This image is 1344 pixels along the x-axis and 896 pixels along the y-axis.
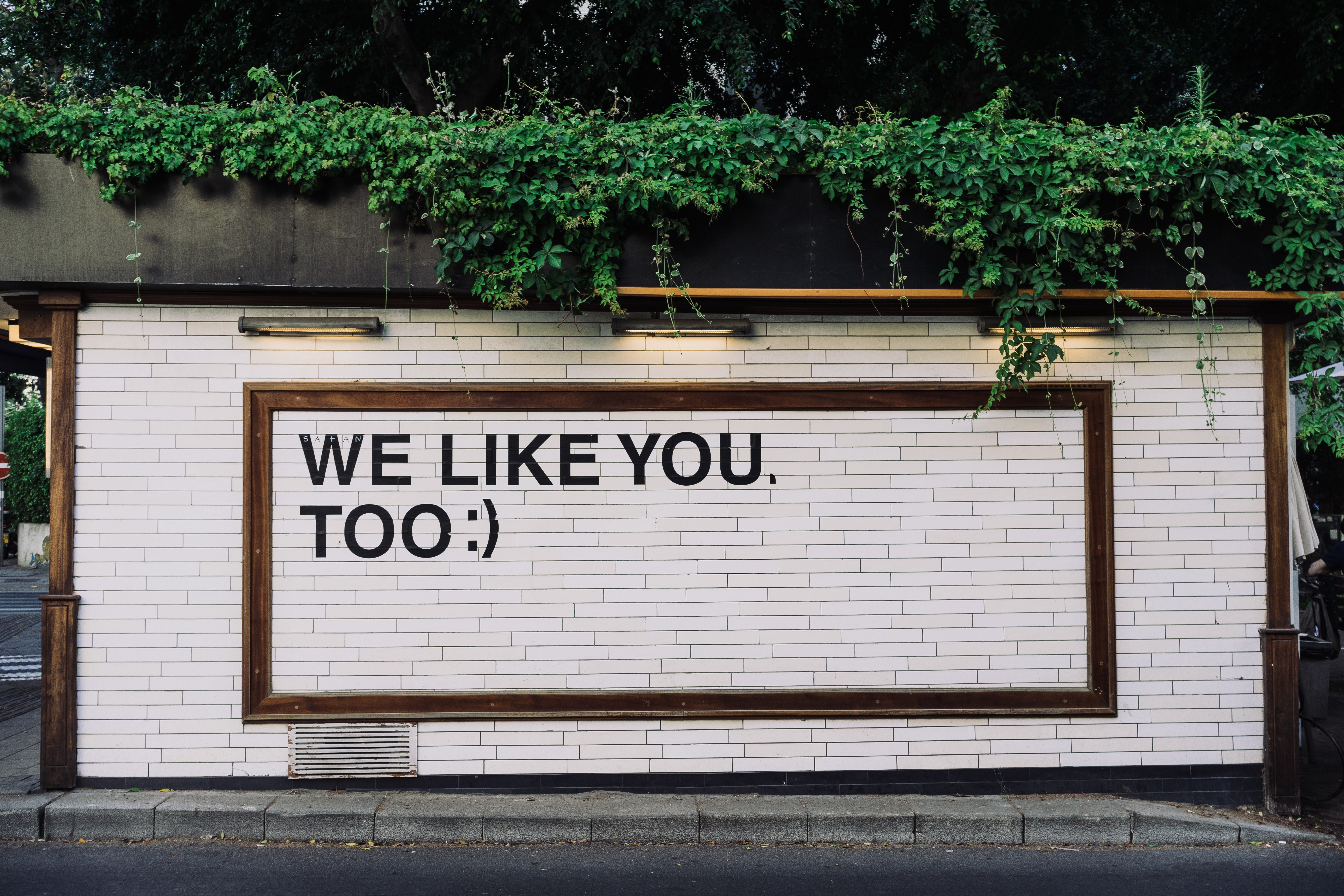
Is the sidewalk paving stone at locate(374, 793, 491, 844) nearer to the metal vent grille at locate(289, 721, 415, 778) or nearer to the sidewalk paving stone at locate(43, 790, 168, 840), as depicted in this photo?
the metal vent grille at locate(289, 721, 415, 778)

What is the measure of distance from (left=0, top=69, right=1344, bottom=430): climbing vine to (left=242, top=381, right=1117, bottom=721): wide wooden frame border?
2.14 feet

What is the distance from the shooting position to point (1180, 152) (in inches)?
220

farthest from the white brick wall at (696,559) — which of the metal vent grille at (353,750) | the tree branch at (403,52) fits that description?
the tree branch at (403,52)

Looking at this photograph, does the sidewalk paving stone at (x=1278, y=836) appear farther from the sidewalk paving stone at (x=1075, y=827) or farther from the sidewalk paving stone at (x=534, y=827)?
the sidewalk paving stone at (x=534, y=827)

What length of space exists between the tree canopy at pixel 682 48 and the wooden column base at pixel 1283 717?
516 centimetres

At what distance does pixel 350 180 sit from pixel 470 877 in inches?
169

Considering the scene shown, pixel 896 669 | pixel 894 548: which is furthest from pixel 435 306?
pixel 896 669

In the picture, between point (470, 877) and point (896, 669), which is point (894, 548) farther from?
point (470, 877)

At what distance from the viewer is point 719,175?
564cm

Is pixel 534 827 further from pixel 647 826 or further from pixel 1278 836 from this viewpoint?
pixel 1278 836

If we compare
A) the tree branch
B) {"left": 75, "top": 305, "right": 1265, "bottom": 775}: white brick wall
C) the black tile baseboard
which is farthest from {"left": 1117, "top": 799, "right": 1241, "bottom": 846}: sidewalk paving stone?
the tree branch

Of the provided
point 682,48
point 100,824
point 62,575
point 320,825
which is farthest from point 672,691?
point 682,48

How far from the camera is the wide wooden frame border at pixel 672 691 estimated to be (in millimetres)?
5902

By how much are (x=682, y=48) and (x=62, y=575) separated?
7.70m
